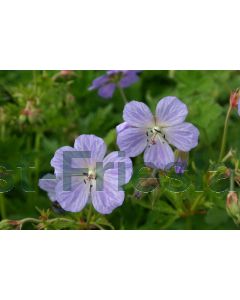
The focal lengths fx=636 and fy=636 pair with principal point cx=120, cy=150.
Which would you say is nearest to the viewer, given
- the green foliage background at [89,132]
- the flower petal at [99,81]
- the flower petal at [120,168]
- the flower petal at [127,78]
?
the flower petal at [120,168]

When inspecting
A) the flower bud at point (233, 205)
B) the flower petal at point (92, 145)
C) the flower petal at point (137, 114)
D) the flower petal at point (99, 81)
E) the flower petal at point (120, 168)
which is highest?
the flower petal at point (99, 81)

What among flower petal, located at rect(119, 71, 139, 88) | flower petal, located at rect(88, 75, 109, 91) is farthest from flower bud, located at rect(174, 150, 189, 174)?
flower petal, located at rect(119, 71, 139, 88)

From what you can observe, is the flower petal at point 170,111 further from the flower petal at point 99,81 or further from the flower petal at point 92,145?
the flower petal at point 99,81

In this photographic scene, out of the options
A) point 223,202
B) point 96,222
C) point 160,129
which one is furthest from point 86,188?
point 223,202

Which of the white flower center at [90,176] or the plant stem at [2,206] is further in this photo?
the plant stem at [2,206]

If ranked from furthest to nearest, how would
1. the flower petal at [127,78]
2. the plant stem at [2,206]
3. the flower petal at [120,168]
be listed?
the flower petal at [127,78], the plant stem at [2,206], the flower petal at [120,168]

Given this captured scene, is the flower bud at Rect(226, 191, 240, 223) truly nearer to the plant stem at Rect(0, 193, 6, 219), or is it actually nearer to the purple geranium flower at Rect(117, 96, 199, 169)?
the purple geranium flower at Rect(117, 96, 199, 169)

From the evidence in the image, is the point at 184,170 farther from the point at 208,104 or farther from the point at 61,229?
the point at 208,104

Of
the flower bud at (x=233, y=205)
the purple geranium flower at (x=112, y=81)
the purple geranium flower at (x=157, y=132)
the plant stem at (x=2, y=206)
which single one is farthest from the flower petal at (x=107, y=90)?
the flower bud at (x=233, y=205)
